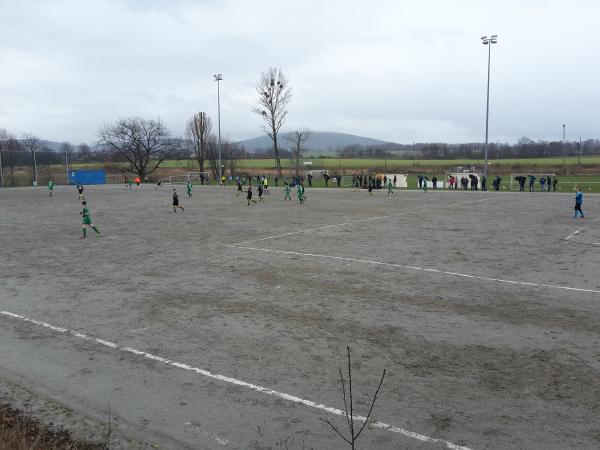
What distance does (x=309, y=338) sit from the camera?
8.48 metres

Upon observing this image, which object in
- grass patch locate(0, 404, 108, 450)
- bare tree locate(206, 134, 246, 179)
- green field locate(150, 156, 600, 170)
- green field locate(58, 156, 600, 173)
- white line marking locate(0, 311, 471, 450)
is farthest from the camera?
green field locate(150, 156, 600, 170)

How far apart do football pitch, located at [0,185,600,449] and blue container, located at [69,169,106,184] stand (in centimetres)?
5762

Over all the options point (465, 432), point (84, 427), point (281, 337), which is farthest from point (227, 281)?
point (465, 432)

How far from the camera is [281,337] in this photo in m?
8.55

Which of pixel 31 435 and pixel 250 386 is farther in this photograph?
pixel 250 386

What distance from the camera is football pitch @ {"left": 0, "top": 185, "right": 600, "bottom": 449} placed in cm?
577

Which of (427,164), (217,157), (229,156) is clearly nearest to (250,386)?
(217,157)

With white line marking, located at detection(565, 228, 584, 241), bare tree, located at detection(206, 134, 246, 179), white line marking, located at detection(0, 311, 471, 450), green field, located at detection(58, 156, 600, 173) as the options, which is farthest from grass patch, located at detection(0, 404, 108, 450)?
green field, located at detection(58, 156, 600, 173)

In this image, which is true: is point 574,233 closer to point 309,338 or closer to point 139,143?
point 309,338

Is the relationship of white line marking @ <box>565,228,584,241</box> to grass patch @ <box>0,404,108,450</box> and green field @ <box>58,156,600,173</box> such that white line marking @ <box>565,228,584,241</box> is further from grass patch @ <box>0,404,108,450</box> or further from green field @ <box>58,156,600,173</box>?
green field @ <box>58,156,600,173</box>

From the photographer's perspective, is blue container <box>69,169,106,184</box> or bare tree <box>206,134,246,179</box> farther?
bare tree <box>206,134,246,179</box>

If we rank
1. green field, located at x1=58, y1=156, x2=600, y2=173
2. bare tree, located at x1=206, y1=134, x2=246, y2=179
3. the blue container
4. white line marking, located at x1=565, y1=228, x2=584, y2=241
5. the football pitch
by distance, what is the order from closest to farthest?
the football pitch, white line marking, located at x1=565, y1=228, x2=584, y2=241, the blue container, bare tree, located at x1=206, y1=134, x2=246, y2=179, green field, located at x1=58, y1=156, x2=600, y2=173

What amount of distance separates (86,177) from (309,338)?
71491 millimetres

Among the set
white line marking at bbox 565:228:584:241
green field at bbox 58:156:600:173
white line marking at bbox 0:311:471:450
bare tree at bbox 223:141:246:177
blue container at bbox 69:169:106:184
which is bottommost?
white line marking at bbox 0:311:471:450
